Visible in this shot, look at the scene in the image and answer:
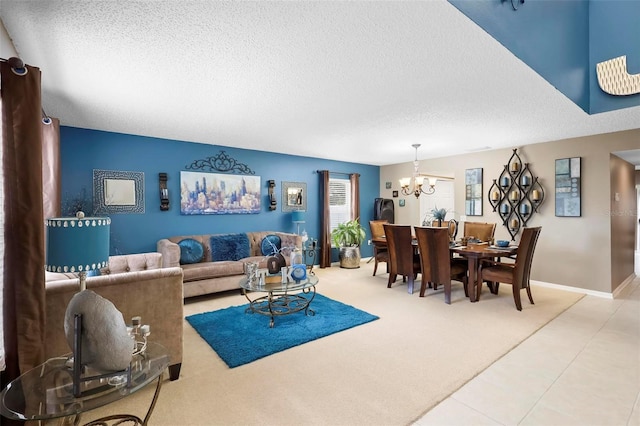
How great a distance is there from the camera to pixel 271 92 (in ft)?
9.53

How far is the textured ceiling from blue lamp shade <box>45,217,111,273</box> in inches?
46.6

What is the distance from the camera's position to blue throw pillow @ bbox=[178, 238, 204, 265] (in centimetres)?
451

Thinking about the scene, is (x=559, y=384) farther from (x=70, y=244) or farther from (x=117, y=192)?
(x=117, y=192)

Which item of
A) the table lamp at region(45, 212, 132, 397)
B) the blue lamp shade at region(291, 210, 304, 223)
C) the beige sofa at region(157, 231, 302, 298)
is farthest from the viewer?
the blue lamp shade at region(291, 210, 304, 223)

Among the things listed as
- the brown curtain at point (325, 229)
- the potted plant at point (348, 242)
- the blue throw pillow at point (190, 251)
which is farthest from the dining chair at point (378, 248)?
the blue throw pillow at point (190, 251)

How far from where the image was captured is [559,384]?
2195 millimetres

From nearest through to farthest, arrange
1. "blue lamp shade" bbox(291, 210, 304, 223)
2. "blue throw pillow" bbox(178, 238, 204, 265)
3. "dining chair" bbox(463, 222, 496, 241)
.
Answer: "blue throw pillow" bbox(178, 238, 204, 265)
"dining chair" bbox(463, 222, 496, 241)
"blue lamp shade" bbox(291, 210, 304, 223)

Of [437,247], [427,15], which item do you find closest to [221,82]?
[427,15]

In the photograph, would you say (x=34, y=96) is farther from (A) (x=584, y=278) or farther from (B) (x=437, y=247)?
(A) (x=584, y=278)

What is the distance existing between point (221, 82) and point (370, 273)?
14.4 ft

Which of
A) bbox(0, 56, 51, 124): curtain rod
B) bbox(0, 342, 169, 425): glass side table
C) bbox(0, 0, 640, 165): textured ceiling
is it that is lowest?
bbox(0, 342, 169, 425): glass side table

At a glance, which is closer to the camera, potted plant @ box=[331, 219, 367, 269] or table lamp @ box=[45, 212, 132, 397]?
table lamp @ box=[45, 212, 132, 397]

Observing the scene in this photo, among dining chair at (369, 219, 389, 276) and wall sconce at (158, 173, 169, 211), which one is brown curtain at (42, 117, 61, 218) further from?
dining chair at (369, 219, 389, 276)

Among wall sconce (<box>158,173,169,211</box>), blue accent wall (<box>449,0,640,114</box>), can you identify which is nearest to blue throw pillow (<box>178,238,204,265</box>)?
wall sconce (<box>158,173,169,211</box>)
